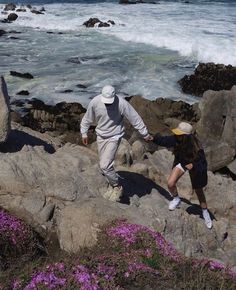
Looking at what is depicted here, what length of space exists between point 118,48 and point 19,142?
20.7 metres

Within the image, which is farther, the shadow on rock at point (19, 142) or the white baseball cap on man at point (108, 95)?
the shadow on rock at point (19, 142)

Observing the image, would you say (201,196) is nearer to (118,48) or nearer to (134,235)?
(134,235)

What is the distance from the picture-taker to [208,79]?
21375mm

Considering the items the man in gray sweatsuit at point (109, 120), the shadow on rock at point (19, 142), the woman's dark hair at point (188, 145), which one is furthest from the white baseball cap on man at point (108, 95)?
the shadow on rock at point (19, 142)

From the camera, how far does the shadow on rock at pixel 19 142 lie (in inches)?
341

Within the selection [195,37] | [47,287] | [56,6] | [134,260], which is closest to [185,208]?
[134,260]

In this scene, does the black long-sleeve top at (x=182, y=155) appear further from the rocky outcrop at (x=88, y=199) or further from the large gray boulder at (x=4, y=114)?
the large gray boulder at (x=4, y=114)

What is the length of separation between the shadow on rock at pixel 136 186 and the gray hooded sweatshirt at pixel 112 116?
4.32 feet

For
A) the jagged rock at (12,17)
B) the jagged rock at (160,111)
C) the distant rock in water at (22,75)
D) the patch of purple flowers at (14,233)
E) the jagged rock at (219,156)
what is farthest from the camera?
the jagged rock at (12,17)

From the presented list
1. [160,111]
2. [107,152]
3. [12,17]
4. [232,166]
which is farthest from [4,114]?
[12,17]

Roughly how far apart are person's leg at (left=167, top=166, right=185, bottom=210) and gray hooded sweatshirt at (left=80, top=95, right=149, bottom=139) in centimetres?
78

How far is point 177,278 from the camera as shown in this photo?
16.1 feet

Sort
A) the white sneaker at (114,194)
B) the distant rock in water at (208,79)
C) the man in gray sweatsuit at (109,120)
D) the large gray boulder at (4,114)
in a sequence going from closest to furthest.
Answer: the man in gray sweatsuit at (109,120) < the white sneaker at (114,194) < the large gray boulder at (4,114) < the distant rock in water at (208,79)

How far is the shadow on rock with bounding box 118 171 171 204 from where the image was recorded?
8609 mm
